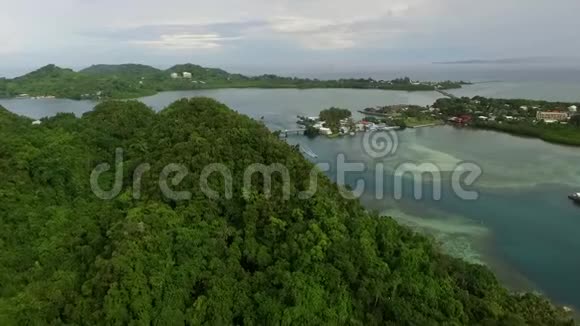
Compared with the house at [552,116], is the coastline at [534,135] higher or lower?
lower

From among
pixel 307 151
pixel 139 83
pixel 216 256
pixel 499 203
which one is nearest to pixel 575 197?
pixel 499 203

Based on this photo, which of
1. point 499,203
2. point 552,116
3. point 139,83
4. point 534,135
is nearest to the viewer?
point 499,203

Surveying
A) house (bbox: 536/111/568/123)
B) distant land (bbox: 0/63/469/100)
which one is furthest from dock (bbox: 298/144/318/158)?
distant land (bbox: 0/63/469/100)

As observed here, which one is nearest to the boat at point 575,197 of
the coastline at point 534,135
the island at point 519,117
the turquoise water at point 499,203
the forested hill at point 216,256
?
the turquoise water at point 499,203

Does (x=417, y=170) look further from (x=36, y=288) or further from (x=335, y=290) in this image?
(x=36, y=288)

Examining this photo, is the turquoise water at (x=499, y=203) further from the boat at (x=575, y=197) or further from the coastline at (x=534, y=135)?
the coastline at (x=534, y=135)

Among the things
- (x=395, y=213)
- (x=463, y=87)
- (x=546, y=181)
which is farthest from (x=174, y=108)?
(x=463, y=87)

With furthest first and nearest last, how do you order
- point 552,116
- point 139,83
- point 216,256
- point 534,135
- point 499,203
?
point 139,83 → point 552,116 → point 534,135 → point 499,203 → point 216,256

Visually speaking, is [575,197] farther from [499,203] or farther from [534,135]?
[534,135]
